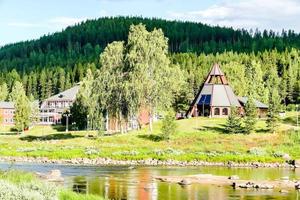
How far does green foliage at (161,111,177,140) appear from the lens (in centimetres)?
8194

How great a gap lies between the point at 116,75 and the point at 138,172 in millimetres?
30120

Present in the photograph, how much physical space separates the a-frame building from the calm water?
134ft

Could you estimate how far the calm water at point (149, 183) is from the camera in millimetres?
42938

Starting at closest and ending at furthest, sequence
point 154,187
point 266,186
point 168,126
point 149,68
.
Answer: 1. point 154,187
2. point 266,186
3. point 168,126
4. point 149,68

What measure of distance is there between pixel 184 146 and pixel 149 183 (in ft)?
101

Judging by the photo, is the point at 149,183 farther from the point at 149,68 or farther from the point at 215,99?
the point at 215,99

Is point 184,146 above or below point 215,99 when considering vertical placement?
below

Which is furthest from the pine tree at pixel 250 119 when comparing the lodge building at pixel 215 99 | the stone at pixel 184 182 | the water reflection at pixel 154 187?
the stone at pixel 184 182

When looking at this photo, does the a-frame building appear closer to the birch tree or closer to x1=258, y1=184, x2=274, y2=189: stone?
the birch tree

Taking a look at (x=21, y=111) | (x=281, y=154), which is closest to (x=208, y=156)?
(x=281, y=154)

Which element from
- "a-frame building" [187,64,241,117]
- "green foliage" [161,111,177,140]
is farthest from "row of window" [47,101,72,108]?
"green foliage" [161,111,177,140]

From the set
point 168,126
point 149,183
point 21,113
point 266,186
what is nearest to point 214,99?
point 168,126

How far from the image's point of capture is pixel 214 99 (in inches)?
4166

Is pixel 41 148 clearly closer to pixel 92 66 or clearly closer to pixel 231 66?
pixel 231 66
